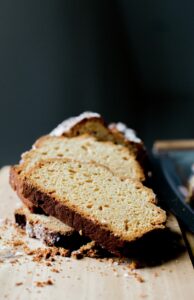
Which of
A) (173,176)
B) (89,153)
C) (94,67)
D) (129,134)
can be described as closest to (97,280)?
(89,153)

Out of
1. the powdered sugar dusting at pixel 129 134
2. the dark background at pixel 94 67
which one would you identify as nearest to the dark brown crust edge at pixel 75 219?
the powdered sugar dusting at pixel 129 134

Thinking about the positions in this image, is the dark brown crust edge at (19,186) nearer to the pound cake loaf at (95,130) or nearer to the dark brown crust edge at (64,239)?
the dark brown crust edge at (64,239)

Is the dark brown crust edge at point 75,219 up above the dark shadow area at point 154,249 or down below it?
above

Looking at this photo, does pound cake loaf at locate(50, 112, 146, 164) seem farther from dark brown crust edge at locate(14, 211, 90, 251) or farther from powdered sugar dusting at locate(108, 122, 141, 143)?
dark brown crust edge at locate(14, 211, 90, 251)

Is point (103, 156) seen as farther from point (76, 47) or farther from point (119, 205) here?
point (76, 47)

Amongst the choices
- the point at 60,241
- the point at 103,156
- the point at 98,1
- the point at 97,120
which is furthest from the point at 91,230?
the point at 98,1

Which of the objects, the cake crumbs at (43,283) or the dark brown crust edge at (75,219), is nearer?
the cake crumbs at (43,283)

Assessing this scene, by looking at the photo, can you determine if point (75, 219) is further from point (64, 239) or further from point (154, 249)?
point (154, 249)
